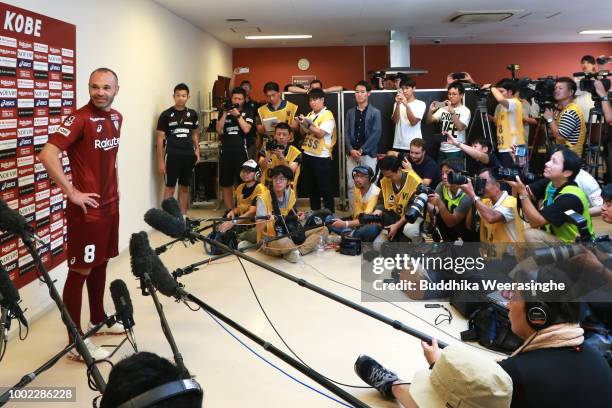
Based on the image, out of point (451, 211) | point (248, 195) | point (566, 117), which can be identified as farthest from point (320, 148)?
point (566, 117)

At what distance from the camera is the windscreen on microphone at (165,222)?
1.95 meters

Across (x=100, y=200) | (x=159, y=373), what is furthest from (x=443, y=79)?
(x=159, y=373)

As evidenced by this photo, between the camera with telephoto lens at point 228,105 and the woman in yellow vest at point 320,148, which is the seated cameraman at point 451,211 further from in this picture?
the camera with telephoto lens at point 228,105

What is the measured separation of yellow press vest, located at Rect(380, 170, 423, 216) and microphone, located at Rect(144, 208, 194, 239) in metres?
2.88

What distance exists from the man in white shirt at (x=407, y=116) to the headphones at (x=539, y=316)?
476 centimetres

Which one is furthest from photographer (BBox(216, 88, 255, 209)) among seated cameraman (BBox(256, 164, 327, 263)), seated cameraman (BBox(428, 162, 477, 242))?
seated cameraman (BBox(428, 162, 477, 242))

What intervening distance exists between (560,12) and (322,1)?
350 centimetres

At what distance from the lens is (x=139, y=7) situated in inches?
211

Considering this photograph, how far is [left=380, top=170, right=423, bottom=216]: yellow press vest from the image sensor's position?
457 centimetres

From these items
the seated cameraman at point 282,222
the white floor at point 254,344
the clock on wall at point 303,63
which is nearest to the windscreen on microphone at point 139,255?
the white floor at point 254,344

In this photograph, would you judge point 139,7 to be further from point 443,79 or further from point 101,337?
point 443,79

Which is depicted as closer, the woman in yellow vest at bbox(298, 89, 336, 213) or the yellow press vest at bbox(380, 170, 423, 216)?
the yellow press vest at bbox(380, 170, 423, 216)

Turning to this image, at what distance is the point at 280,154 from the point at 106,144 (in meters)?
3.03

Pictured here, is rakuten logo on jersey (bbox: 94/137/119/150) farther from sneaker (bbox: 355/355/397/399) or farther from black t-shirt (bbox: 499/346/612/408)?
black t-shirt (bbox: 499/346/612/408)
